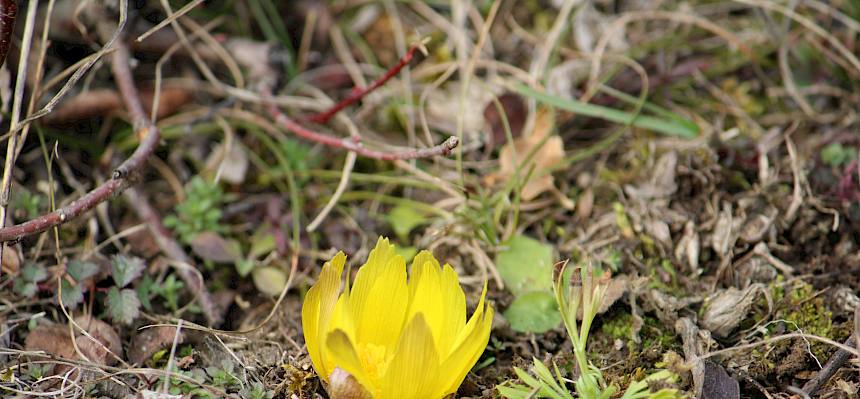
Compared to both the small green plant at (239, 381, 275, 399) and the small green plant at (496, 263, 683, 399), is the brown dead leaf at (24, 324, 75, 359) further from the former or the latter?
the small green plant at (496, 263, 683, 399)

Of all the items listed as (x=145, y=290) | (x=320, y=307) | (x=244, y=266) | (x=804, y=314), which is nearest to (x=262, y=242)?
(x=244, y=266)

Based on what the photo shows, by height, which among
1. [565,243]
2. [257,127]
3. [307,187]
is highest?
[257,127]

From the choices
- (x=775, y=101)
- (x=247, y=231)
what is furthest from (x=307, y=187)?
(x=775, y=101)

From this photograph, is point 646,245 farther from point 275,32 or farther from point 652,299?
point 275,32

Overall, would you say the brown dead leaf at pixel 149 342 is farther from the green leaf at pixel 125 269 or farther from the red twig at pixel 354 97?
the red twig at pixel 354 97

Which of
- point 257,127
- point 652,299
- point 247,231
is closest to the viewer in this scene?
point 652,299

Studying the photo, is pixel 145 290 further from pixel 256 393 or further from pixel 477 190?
pixel 477 190

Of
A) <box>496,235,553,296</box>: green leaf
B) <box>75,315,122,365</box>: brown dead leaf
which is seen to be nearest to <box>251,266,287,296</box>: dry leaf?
<box>75,315,122,365</box>: brown dead leaf
